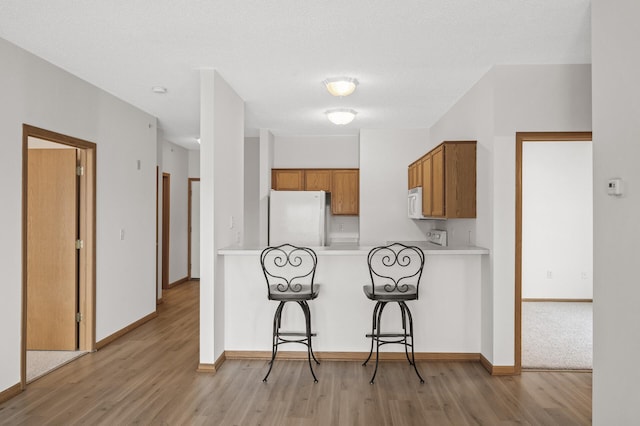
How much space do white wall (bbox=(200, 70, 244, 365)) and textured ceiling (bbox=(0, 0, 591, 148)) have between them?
28 centimetres

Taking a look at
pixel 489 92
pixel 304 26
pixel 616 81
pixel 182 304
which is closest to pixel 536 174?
pixel 489 92

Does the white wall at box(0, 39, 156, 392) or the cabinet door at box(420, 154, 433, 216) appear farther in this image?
the cabinet door at box(420, 154, 433, 216)

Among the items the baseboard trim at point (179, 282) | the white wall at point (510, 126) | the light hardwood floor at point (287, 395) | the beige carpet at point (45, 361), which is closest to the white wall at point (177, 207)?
the baseboard trim at point (179, 282)

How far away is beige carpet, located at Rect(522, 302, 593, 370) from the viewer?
3941 mm

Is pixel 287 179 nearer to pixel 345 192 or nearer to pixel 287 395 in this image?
pixel 345 192

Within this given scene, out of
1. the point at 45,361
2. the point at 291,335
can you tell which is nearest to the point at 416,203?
the point at 291,335

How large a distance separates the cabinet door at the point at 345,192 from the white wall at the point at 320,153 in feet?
0.90

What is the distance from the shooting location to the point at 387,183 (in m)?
6.73

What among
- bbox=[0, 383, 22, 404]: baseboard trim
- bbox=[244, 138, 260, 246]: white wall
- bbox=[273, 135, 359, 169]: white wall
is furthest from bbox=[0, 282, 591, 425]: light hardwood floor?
bbox=[273, 135, 359, 169]: white wall

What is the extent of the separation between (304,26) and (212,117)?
49.2 inches

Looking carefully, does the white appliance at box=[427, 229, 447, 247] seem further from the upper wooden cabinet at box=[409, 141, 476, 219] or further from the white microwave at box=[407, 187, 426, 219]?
the upper wooden cabinet at box=[409, 141, 476, 219]

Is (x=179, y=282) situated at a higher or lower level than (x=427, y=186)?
lower

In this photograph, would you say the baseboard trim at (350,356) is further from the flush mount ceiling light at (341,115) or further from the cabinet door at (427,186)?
the flush mount ceiling light at (341,115)

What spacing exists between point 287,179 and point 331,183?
702 millimetres
